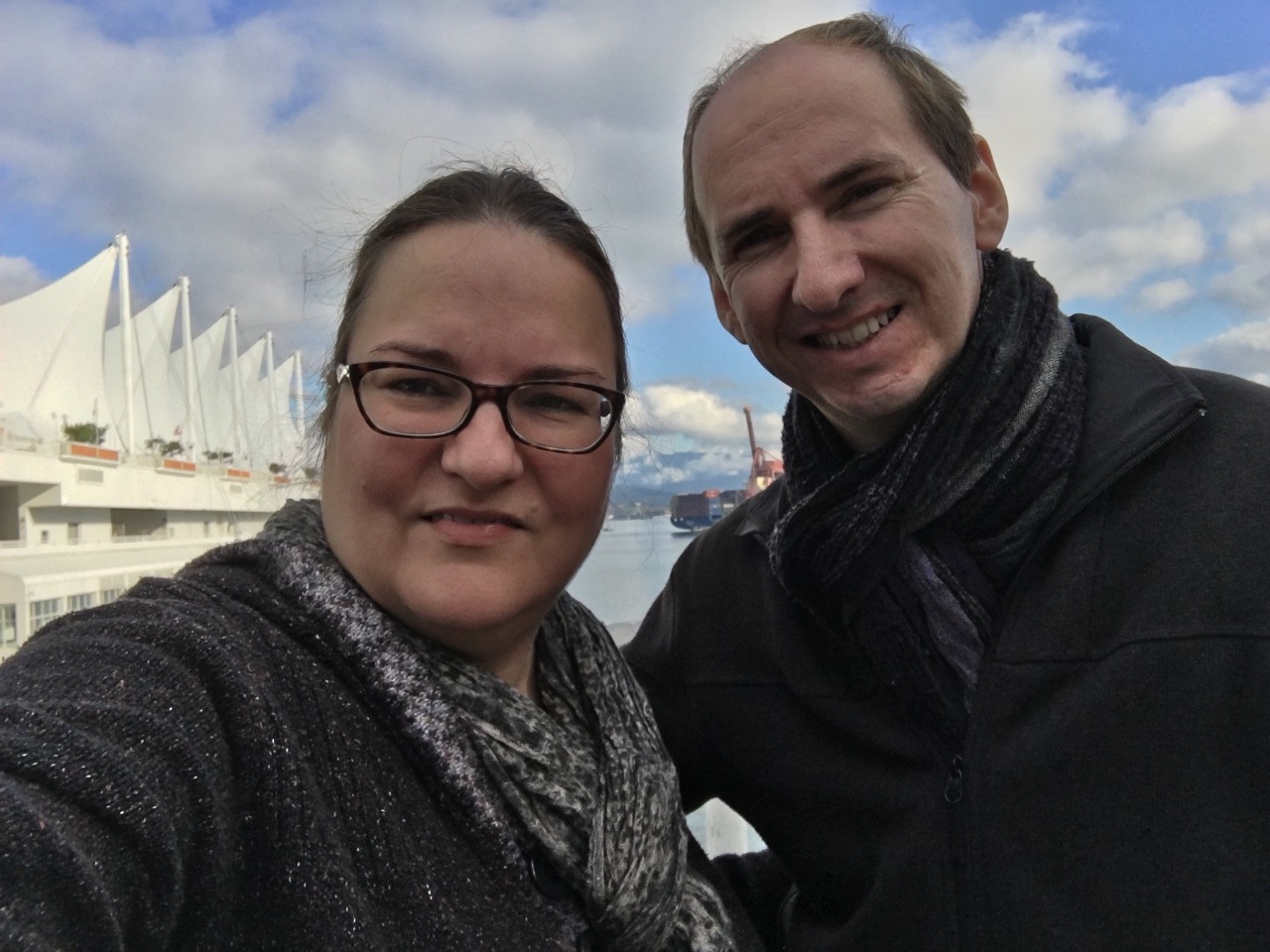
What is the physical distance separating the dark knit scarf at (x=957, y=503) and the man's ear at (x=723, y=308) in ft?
1.50

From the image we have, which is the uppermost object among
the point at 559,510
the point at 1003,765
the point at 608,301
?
the point at 608,301

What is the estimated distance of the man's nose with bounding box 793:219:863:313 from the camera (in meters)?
1.25

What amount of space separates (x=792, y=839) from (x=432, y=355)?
1.11 metres

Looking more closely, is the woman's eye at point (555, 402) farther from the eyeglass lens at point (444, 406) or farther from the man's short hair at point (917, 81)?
the man's short hair at point (917, 81)

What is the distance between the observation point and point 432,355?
38.0 inches

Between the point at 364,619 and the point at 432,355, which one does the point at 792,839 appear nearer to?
the point at 364,619

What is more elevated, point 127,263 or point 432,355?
point 127,263

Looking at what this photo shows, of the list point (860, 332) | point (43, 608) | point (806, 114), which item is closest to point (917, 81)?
point (806, 114)

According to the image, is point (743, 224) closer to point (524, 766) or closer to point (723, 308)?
point (723, 308)

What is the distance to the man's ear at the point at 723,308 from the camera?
5.25 feet

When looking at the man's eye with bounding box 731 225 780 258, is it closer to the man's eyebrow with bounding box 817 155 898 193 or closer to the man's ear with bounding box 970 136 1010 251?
the man's eyebrow with bounding box 817 155 898 193

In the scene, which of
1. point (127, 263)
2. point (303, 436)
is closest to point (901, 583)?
point (303, 436)

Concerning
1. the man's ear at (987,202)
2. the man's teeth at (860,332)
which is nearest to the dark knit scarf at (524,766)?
the man's teeth at (860,332)

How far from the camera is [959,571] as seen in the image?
1.23 metres
